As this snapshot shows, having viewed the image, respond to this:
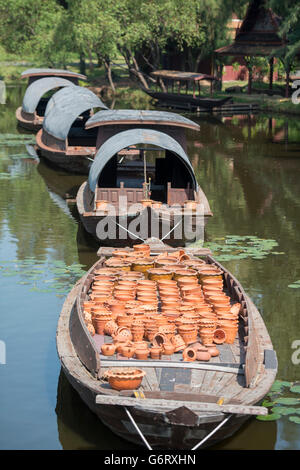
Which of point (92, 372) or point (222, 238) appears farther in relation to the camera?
point (222, 238)

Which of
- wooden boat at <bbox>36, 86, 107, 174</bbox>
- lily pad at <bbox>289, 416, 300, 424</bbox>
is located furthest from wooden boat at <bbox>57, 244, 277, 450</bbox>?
wooden boat at <bbox>36, 86, 107, 174</bbox>

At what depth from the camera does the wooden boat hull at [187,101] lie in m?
55.3

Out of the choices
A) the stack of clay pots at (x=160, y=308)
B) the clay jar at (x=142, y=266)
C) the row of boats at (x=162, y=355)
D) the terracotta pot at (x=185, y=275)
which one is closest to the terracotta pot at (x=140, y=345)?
the stack of clay pots at (x=160, y=308)

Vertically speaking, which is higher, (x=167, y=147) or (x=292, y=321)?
(x=167, y=147)

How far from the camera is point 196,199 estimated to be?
2294cm

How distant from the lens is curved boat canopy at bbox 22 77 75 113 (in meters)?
44.8

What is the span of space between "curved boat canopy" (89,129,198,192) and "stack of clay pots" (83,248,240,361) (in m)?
5.86

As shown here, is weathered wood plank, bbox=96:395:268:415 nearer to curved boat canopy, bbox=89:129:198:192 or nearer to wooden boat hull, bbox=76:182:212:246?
wooden boat hull, bbox=76:182:212:246

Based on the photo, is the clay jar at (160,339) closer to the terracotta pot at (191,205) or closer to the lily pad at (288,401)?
the lily pad at (288,401)

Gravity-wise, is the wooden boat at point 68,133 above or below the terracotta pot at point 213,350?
above
